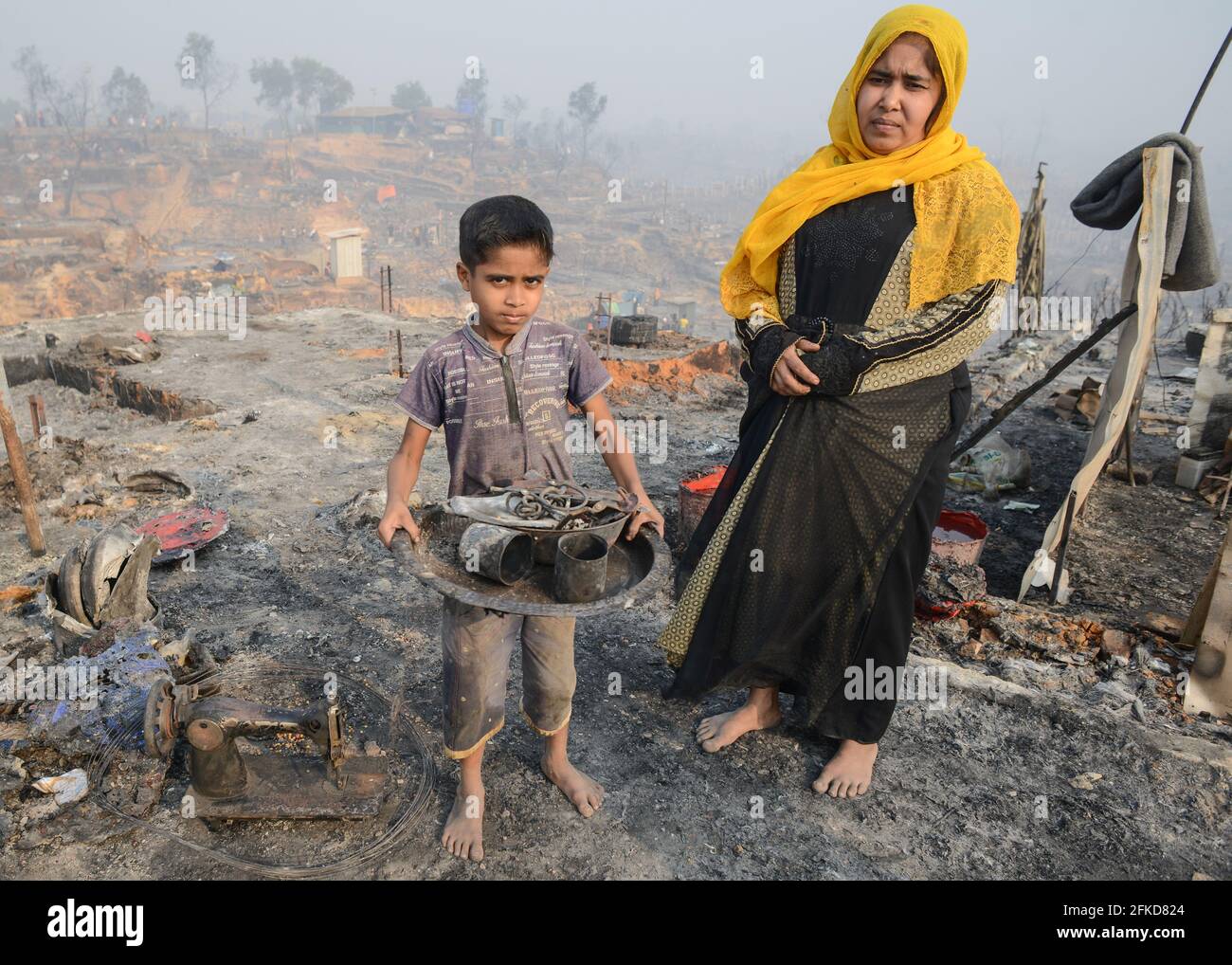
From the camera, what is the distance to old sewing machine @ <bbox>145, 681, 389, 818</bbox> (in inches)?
93.4

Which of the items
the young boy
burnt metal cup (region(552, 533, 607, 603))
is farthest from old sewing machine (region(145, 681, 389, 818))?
burnt metal cup (region(552, 533, 607, 603))

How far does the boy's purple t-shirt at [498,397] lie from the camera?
7.11 feet

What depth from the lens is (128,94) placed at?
66.9 m

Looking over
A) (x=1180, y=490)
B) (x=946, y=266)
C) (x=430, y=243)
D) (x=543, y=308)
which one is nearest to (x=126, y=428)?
(x=946, y=266)

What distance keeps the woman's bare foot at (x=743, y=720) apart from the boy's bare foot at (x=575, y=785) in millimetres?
462

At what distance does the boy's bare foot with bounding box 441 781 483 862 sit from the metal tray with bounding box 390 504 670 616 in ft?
2.72

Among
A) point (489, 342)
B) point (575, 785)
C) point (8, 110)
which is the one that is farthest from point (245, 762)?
point (8, 110)

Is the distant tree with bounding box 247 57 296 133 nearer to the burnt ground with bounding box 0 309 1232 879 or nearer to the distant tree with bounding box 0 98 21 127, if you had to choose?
the distant tree with bounding box 0 98 21 127

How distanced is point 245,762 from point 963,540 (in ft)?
12.5

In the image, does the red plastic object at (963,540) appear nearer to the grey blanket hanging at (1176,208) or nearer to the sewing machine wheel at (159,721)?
the grey blanket hanging at (1176,208)

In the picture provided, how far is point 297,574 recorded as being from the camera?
14.1 ft
